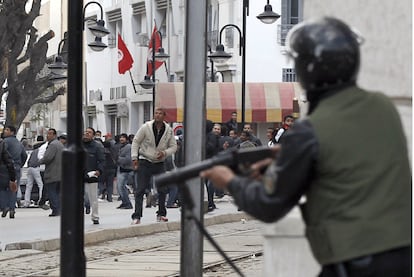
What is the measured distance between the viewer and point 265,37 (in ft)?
141

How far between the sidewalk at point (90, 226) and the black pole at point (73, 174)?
5.66 metres

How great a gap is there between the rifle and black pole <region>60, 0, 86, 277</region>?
3.30 metres

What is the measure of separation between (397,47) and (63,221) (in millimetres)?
2788

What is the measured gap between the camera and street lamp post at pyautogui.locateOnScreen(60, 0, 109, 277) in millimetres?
7105

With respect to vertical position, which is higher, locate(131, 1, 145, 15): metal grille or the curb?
locate(131, 1, 145, 15): metal grille

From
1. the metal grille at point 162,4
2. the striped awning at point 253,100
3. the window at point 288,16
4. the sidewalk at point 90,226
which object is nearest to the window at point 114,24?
the metal grille at point 162,4

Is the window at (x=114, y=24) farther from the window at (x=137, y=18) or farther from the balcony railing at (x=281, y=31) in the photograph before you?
the balcony railing at (x=281, y=31)

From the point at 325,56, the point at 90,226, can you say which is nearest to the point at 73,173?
the point at 325,56

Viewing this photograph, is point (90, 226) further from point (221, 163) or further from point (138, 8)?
point (138, 8)

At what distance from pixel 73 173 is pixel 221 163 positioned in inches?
137

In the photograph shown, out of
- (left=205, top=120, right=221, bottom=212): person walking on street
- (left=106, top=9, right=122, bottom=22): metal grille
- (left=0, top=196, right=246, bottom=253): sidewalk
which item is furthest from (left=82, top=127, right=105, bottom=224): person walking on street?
(left=106, top=9, right=122, bottom=22): metal grille

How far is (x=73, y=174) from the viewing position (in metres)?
7.13

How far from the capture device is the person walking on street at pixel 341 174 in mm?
3488

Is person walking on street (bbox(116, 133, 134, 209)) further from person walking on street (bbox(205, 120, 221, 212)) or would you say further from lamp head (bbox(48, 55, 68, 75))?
lamp head (bbox(48, 55, 68, 75))
